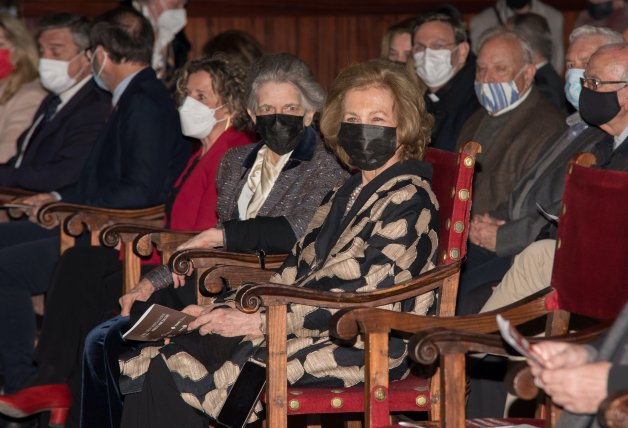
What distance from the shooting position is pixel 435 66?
526 centimetres

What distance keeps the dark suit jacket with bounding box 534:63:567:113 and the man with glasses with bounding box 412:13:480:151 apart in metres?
0.33

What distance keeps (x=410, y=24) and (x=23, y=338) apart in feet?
8.14

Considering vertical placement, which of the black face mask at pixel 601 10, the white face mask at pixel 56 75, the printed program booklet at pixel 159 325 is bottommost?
the printed program booklet at pixel 159 325

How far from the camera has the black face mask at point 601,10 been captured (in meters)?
6.75

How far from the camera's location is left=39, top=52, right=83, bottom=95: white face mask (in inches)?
210

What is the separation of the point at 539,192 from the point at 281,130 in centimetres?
99

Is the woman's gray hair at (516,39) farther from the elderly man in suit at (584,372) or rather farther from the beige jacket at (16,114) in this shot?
the elderly man in suit at (584,372)

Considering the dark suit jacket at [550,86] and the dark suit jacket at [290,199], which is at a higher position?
the dark suit jacket at [550,86]

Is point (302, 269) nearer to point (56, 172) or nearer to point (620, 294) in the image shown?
point (620, 294)

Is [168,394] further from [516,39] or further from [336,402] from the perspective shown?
[516,39]

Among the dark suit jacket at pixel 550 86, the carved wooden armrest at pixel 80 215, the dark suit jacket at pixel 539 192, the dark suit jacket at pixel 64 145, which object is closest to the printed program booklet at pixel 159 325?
the carved wooden armrest at pixel 80 215

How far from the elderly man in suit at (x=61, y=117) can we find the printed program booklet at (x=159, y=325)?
1935mm

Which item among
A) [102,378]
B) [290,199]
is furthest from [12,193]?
[290,199]

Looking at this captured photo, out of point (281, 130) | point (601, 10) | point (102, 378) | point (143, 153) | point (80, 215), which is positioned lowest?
point (102, 378)
